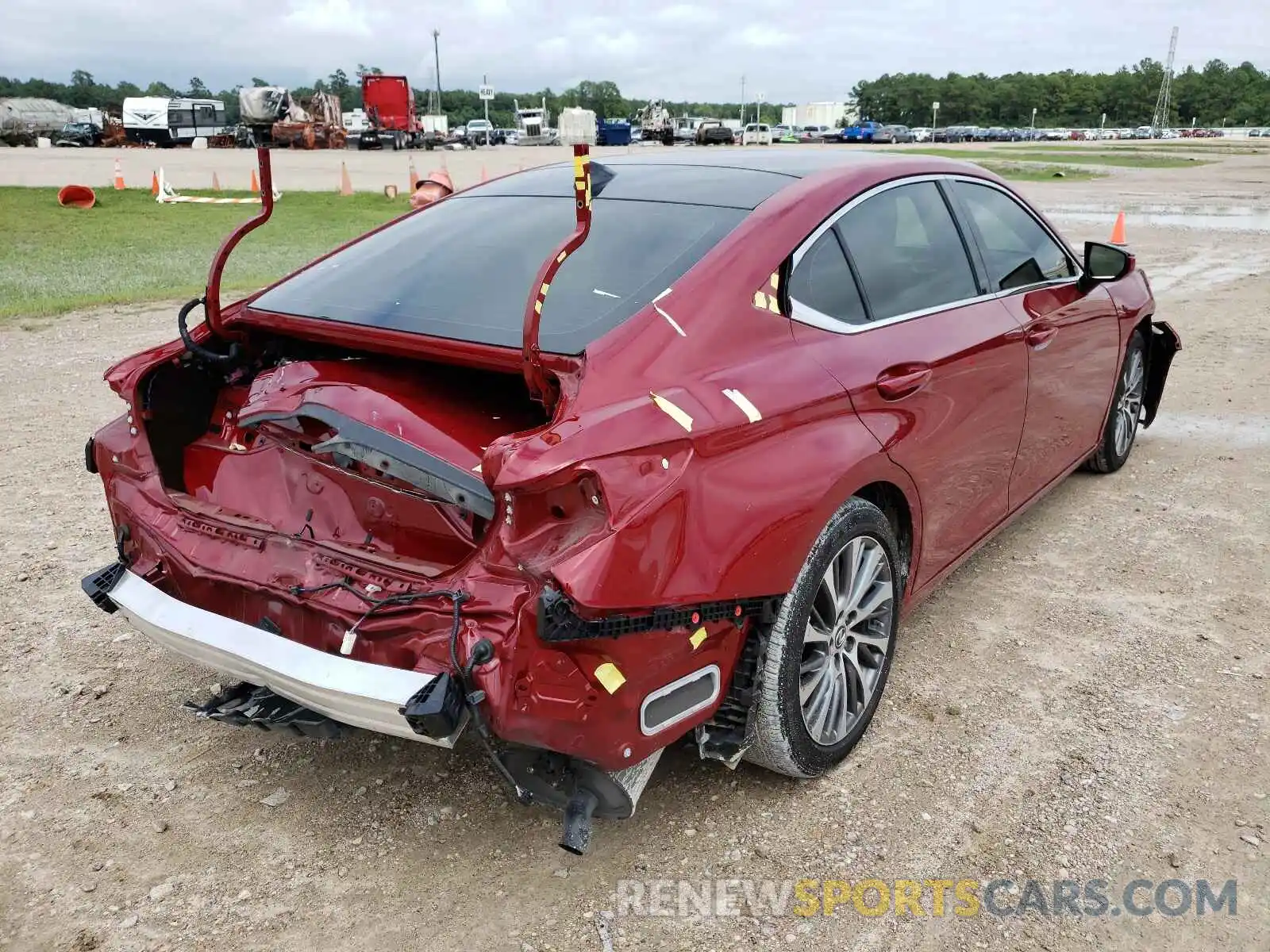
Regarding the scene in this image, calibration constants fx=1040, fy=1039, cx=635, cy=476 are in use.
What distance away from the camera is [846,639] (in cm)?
292

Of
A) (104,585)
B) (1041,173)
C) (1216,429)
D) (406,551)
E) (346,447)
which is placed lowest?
(1216,429)

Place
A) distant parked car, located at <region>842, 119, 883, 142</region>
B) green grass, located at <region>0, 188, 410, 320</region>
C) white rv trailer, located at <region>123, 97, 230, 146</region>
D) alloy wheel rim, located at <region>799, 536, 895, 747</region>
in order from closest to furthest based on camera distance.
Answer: alloy wheel rim, located at <region>799, 536, 895, 747</region> < green grass, located at <region>0, 188, 410, 320</region> < white rv trailer, located at <region>123, 97, 230, 146</region> < distant parked car, located at <region>842, 119, 883, 142</region>

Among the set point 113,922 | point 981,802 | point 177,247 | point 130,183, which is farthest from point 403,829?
point 130,183

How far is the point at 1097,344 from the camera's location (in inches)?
176

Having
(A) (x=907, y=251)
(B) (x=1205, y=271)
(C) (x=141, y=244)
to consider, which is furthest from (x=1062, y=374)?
(C) (x=141, y=244)

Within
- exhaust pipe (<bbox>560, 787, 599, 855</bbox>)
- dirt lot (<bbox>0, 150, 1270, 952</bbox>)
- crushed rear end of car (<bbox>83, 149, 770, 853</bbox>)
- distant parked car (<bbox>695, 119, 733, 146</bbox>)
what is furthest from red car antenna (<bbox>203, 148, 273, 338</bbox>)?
distant parked car (<bbox>695, 119, 733, 146</bbox>)

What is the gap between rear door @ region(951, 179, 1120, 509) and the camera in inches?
148

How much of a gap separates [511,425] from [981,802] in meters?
1.63

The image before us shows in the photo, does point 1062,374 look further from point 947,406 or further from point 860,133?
point 860,133

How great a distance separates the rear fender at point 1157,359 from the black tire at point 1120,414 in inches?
2.4

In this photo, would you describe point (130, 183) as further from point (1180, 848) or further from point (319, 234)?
point (1180, 848)

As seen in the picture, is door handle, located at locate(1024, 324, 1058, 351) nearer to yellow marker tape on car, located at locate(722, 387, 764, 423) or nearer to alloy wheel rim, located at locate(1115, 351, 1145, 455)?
alloy wheel rim, located at locate(1115, 351, 1145, 455)

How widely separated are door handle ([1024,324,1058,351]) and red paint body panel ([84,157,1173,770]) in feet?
0.77

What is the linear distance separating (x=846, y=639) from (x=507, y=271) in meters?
1.41
